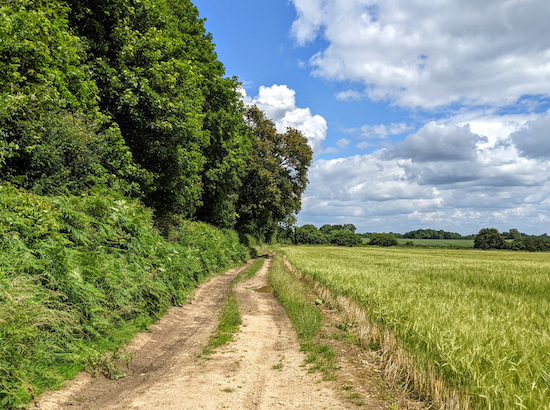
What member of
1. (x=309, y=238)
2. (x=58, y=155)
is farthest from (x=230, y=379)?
(x=309, y=238)

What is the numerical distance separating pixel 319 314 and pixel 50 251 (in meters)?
7.36

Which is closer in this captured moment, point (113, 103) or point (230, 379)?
point (230, 379)

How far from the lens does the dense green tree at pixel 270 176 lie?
37.7 meters

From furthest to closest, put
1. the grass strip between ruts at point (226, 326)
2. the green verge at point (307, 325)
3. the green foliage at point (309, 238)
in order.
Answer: the green foliage at point (309, 238), the grass strip between ruts at point (226, 326), the green verge at point (307, 325)

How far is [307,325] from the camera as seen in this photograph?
29.1 feet

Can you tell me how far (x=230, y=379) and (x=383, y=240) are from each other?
412 ft

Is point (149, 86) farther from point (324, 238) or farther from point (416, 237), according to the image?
point (416, 237)

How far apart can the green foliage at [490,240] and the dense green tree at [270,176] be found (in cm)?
8719

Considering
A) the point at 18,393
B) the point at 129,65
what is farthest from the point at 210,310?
the point at 129,65

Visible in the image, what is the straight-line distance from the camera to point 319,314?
1012 cm

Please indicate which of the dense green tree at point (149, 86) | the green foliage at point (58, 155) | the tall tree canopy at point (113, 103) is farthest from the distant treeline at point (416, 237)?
the green foliage at point (58, 155)

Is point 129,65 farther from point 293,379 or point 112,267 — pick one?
point 293,379

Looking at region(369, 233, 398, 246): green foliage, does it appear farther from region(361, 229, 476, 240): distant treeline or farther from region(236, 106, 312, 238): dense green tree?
region(236, 106, 312, 238): dense green tree

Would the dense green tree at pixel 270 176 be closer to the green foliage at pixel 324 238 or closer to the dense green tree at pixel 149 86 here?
the dense green tree at pixel 149 86
